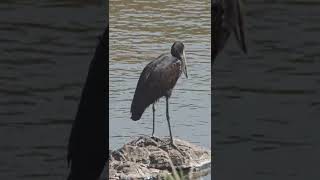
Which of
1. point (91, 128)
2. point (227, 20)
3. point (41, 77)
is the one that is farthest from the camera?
point (41, 77)

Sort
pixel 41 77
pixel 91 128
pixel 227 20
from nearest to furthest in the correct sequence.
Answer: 1. pixel 227 20
2. pixel 91 128
3. pixel 41 77

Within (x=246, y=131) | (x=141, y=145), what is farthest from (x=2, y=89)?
(x=246, y=131)

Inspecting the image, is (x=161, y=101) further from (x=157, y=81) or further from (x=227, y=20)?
(x=227, y=20)

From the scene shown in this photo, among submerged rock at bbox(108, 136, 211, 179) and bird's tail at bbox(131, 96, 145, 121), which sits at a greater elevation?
bird's tail at bbox(131, 96, 145, 121)

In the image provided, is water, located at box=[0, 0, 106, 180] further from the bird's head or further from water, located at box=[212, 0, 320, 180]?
water, located at box=[212, 0, 320, 180]

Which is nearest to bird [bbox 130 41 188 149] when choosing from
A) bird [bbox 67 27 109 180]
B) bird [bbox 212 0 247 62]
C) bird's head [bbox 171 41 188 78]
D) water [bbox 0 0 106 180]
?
bird's head [bbox 171 41 188 78]

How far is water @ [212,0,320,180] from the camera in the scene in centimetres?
306

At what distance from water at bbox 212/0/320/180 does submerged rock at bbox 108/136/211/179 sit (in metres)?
0.12

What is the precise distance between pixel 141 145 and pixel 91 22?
0.63 metres

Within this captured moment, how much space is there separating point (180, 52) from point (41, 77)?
26.0 inches

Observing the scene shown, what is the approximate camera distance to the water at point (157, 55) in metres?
2.96

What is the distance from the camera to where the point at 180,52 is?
2.96 meters

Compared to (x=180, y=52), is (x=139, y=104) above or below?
below


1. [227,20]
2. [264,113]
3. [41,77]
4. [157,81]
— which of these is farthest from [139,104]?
[227,20]
